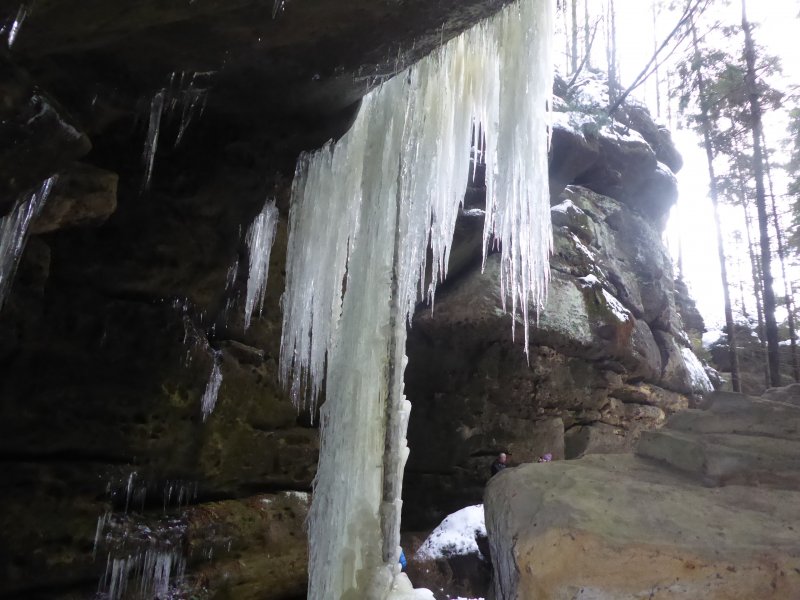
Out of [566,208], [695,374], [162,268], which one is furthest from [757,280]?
[162,268]

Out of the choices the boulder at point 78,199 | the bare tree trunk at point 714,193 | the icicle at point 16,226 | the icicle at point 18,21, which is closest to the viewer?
the icicle at point 18,21

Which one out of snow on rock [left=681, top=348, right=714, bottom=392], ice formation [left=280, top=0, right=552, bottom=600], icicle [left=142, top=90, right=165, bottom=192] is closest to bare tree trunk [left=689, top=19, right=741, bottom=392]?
snow on rock [left=681, top=348, right=714, bottom=392]

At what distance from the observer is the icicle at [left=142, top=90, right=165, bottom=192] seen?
4.18 m

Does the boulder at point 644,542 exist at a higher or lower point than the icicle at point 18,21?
lower

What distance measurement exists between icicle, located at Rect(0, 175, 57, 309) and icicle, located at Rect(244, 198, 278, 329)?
2.53m

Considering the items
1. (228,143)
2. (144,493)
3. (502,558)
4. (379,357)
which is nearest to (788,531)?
(502,558)

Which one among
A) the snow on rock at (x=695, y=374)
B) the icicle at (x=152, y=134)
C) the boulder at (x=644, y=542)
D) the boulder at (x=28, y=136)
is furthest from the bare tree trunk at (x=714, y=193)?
the boulder at (x=28, y=136)

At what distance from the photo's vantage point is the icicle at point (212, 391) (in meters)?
6.21

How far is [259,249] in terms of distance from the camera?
655 centimetres

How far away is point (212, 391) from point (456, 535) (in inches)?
206

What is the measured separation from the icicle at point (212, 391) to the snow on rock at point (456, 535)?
4.84 meters

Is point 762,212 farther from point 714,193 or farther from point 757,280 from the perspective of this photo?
point 757,280

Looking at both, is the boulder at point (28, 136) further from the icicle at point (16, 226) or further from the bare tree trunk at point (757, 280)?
the bare tree trunk at point (757, 280)

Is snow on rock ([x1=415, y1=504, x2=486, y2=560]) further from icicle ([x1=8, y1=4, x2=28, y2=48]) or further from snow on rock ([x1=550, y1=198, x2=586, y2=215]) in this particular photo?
icicle ([x1=8, y1=4, x2=28, y2=48])
